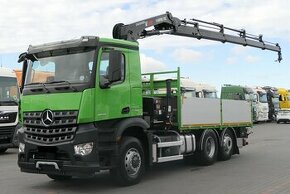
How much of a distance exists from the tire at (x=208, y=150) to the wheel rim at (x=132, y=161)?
10.3 feet

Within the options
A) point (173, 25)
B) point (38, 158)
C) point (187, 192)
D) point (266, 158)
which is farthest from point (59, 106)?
point (266, 158)

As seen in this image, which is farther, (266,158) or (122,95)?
(266,158)

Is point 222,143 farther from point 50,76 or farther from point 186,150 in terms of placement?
point 50,76

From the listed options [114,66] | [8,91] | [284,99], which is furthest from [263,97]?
[114,66]

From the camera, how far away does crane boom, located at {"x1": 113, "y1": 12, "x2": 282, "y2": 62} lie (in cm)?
1214

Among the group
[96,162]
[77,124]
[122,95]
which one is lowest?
[96,162]

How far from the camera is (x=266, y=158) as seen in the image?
14.1 metres

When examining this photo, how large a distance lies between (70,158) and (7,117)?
8.39 m

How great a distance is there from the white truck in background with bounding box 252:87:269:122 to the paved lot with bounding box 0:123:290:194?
26764 mm

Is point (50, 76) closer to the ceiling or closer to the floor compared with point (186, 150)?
closer to the ceiling

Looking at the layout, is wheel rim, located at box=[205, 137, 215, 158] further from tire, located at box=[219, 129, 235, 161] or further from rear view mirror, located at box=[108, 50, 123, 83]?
rear view mirror, located at box=[108, 50, 123, 83]

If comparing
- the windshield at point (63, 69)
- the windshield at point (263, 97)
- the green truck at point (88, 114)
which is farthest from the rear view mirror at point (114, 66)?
the windshield at point (263, 97)

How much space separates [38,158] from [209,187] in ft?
11.3

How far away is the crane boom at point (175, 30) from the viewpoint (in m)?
12.1
